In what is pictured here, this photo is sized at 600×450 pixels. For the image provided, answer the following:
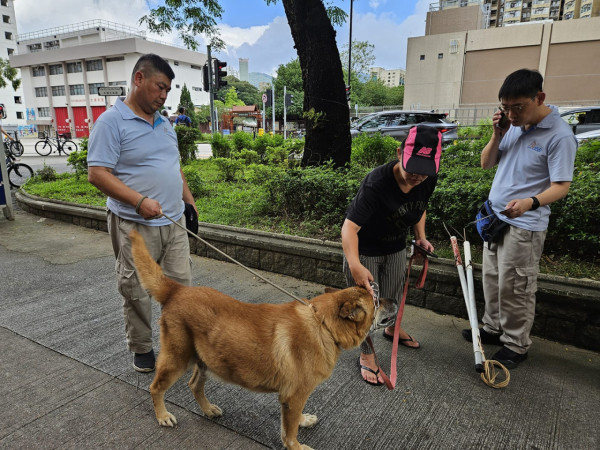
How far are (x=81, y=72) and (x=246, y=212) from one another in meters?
61.4

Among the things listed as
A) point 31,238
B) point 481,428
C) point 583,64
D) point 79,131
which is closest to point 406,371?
point 481,428

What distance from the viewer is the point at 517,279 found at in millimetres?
2914

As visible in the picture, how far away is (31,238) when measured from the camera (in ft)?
21.3

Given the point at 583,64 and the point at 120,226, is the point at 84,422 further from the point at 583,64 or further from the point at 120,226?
the point at 583,64

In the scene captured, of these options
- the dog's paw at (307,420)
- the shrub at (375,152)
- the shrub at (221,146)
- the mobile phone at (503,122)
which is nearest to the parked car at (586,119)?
the shrub at (375,152)

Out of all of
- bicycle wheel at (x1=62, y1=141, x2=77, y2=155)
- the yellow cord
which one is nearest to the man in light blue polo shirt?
the yellow cord

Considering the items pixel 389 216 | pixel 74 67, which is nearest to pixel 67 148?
pixel 389 216

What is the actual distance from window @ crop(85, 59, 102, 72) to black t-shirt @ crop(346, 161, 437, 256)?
62.5 meters

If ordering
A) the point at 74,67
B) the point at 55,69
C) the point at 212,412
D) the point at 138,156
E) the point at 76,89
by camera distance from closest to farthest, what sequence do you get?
the point at 212,412
the point at 138,156
the point at 74,67
the point at 76,89
the point at 55,69

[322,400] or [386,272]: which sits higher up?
[386,272]

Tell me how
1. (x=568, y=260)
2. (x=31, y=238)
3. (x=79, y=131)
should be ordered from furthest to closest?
(x=79, y=131)
(x=31, y=238)
(x=568, y=260)

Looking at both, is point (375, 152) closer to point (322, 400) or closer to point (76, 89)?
point (322, 400)

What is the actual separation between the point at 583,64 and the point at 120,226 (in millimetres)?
54790

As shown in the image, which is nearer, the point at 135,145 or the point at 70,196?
the point at 135,145
